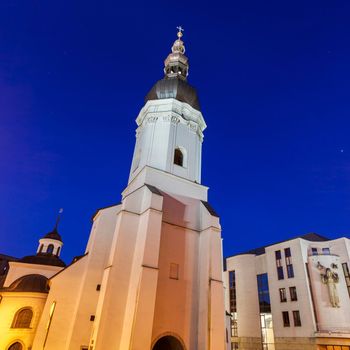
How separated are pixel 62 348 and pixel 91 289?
3.17 meters

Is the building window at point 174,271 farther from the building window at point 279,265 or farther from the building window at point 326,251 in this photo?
the building window at point 326,251

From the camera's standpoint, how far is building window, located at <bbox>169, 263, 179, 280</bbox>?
50.0 ft

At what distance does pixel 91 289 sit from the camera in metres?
16.3

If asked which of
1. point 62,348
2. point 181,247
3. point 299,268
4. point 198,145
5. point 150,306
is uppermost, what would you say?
A: point 198,145

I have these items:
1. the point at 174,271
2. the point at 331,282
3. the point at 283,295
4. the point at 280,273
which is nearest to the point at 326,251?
the point at 331,282

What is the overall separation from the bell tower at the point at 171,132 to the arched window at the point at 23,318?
41.6 ft

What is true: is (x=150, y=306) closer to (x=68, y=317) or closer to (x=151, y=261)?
(x=151, y=261)

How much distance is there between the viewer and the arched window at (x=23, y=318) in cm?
2033

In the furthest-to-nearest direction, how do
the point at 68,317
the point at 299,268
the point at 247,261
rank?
the point at 247,261
the point at 299,268
the point at 68,317

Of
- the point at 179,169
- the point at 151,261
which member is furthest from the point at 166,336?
the point at 179,169

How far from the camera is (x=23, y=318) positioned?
20641 millimetres

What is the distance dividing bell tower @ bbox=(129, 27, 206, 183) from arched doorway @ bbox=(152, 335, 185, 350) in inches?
376

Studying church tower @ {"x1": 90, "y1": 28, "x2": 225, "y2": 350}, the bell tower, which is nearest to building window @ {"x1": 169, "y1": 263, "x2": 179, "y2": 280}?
church tower @ {"x1": 90, "y1": 28, "x2": 225, "y2": 350}

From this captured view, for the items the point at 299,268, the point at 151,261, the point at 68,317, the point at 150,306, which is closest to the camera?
the point at 150,306
